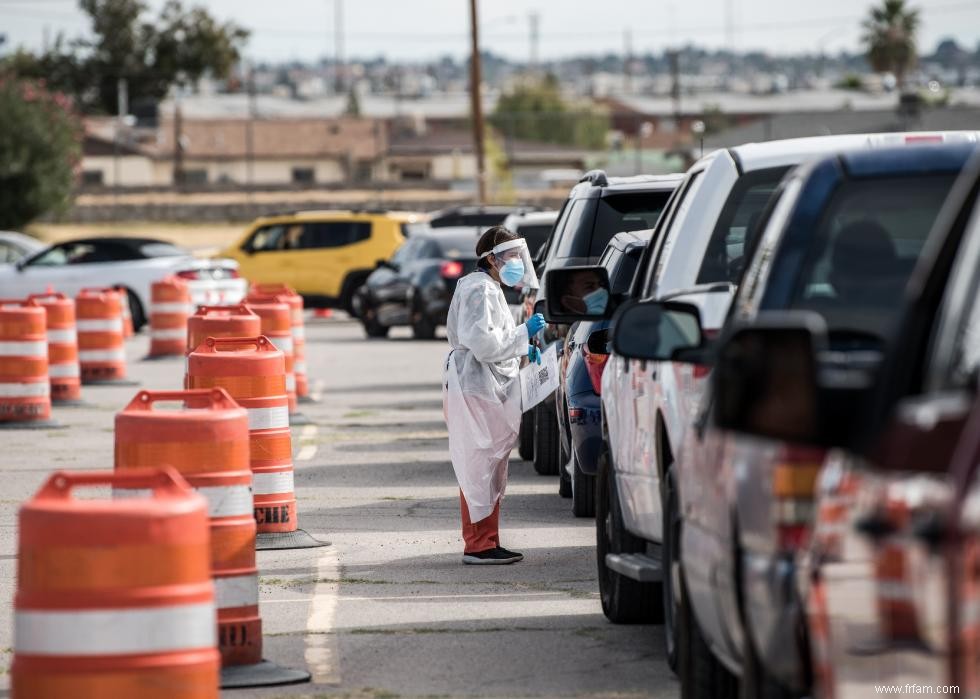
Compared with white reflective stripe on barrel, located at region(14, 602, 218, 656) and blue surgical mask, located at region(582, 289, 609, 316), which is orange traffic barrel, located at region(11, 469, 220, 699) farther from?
blue surgical mask, located at region(582, 289, 609, 316)

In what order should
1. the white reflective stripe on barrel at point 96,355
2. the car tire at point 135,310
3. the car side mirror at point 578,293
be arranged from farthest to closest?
the car tire at point 135,310
the white reflective stripe on barrel at point 96,355
the car side mirror at point 578,293

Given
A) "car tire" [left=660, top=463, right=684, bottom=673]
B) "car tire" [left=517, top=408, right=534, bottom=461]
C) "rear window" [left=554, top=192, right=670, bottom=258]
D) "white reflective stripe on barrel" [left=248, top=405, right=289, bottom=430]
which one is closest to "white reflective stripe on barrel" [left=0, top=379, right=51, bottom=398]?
"car tire" [left=517, top=408, right=534, bottom=461]

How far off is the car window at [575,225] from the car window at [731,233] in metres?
4.17

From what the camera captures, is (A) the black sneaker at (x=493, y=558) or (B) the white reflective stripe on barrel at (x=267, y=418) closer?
(A) the black sneaker at (x=493, y=558)

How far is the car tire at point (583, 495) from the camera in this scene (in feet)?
39.1

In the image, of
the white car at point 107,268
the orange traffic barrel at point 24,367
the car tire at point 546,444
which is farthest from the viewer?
the white car at point 107,268

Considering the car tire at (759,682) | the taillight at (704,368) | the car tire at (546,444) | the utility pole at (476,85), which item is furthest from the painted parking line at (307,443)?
the utility pole at (476,85)

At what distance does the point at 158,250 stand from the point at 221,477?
2753cm

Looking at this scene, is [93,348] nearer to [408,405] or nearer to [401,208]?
[408,405]

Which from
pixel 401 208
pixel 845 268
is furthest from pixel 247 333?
pixel 401 208

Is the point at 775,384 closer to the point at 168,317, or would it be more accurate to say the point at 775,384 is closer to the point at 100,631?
the point at 100,631

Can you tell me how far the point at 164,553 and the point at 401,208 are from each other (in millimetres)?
60906

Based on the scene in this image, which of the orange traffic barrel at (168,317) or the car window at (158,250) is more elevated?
the car window at (158,250)

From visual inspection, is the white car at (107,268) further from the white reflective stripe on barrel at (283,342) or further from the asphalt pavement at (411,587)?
the asphalt pavement at (411,587)
